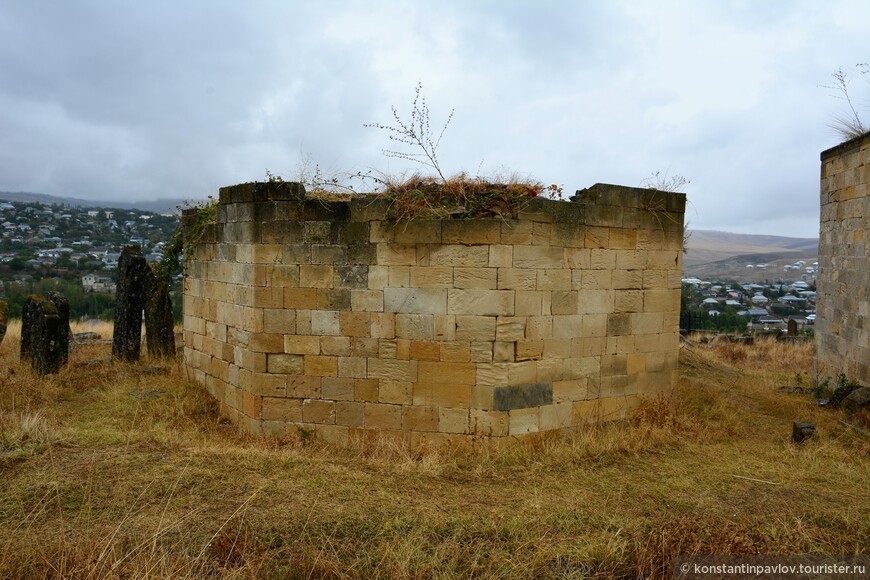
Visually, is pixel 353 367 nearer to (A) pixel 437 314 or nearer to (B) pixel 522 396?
(A) pixel 437 314

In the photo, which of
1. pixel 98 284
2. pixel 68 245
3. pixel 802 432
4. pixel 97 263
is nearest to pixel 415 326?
pixel 802 432

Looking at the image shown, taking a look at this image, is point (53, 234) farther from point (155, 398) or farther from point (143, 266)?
point (155, 398)

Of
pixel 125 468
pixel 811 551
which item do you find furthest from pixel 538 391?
pixel 125 468

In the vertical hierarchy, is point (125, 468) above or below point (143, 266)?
below

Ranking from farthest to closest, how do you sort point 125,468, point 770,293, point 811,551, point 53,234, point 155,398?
point 53,234 → point 770,293 → point 155,398 → point 125,468 → point 811,551

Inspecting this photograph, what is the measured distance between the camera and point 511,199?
6699mm

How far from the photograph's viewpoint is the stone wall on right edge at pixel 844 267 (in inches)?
381

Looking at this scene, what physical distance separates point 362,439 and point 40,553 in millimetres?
3528

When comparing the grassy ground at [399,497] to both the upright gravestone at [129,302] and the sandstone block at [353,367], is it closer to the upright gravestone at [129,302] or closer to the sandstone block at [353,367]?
the sandstone block at [353,367]

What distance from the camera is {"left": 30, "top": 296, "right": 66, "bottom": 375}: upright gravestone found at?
984cm

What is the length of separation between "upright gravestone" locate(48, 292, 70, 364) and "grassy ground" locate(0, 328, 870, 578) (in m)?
1.51

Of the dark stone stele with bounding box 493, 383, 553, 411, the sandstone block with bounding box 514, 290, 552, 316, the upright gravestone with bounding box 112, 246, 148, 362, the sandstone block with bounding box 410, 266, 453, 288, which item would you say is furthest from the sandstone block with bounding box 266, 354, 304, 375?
the upright gravestone with bounding box 112, 246, 148, 362

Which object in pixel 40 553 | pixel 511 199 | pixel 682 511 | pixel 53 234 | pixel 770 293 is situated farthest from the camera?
pixel 53 234

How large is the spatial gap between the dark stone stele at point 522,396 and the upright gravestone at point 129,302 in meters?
7.86
